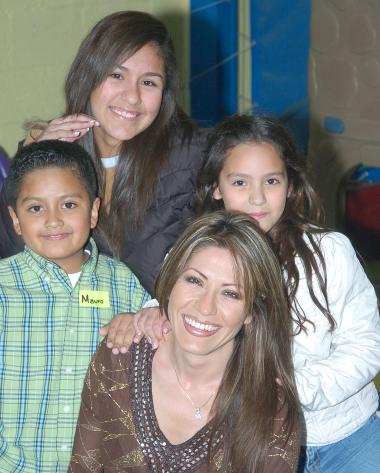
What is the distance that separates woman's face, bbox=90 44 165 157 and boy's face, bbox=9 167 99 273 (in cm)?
24

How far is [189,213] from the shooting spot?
90.5 inches

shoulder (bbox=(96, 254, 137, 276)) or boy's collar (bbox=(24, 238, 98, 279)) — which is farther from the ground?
boy's collar (bbox=(24, 238, 98, 279))

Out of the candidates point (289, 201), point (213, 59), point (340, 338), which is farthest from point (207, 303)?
point (213, 59)

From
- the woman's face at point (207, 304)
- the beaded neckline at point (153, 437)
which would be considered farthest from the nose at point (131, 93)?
the beaded neckline at point (153, 437)

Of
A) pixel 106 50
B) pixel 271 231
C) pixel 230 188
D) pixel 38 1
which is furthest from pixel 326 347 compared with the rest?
pixel 38 1

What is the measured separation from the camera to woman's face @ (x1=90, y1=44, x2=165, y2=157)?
223 centimetres

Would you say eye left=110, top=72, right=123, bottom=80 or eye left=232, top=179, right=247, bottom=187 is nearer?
eye left=232, top=179, right=247, bottom=187

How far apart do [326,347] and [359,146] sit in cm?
260

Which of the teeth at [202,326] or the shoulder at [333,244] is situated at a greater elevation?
the shoulder at [333,244]

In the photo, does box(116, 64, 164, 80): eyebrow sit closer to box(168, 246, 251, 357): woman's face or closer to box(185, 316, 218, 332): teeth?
box(168, 246, 251, 357): woman's face

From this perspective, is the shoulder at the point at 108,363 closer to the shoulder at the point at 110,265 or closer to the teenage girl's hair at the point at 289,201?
the shoulder at the point at 110,265

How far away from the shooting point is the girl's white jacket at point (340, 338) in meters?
1.96

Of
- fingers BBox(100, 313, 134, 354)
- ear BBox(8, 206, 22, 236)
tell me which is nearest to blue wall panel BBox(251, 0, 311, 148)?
ear BBox(8, 206, 22, 236)

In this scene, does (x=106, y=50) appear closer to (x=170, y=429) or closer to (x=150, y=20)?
(x=150, y=20)
